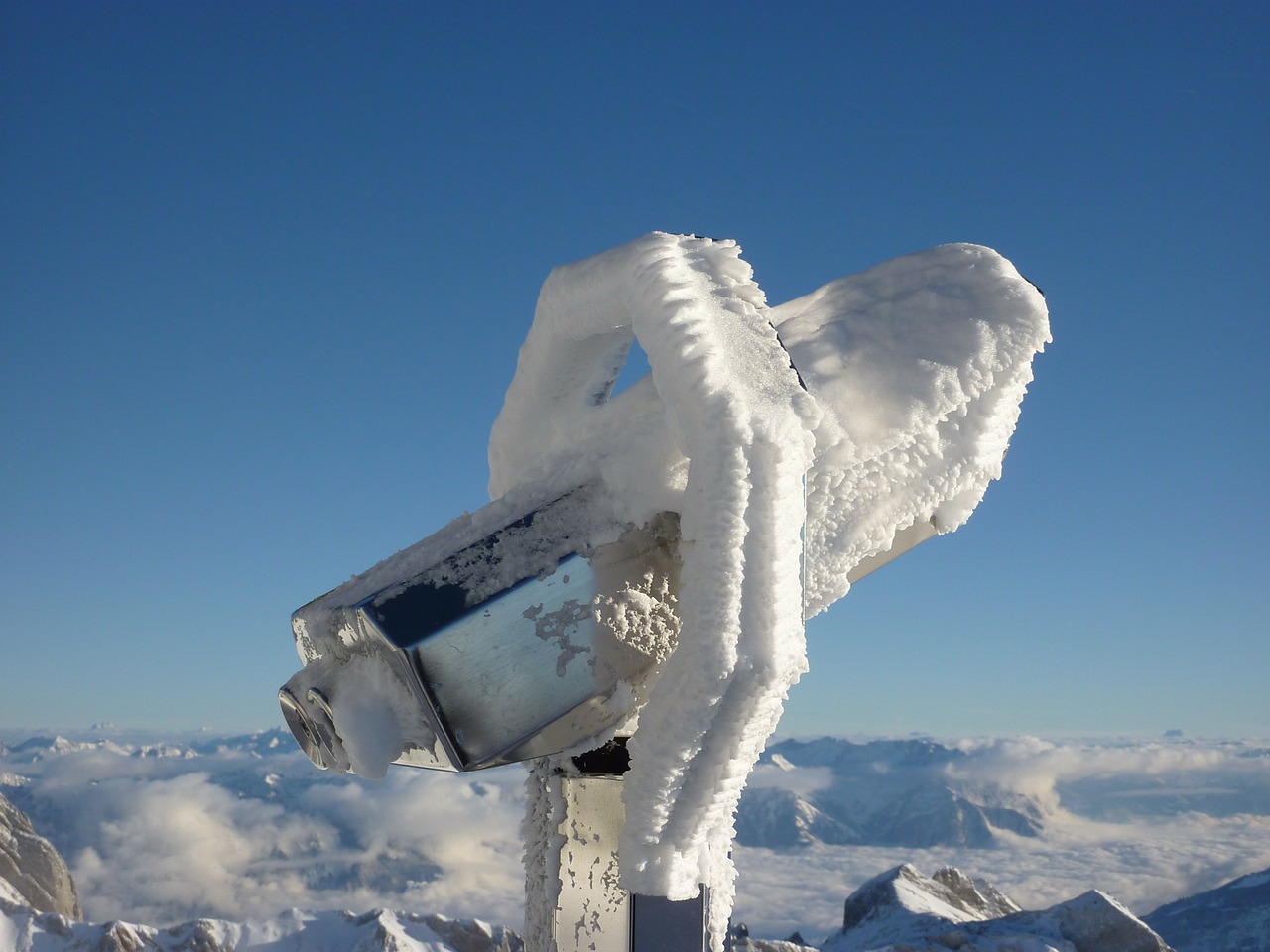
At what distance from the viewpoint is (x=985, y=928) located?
9.37ft

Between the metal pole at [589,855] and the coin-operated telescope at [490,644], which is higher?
the coin-operated telescope at [490,644]

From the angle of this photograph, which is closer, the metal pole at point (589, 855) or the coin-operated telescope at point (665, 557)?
the coin-operated telescope at point (665, 557)

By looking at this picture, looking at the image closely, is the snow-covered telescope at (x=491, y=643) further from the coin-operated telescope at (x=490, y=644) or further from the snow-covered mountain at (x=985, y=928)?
the snow-covered mountain at (x=985, y=928)

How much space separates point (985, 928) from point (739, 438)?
2.73 meters

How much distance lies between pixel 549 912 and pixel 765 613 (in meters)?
0.40

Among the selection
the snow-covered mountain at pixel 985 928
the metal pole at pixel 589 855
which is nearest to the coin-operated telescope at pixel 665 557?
the metal pole at pixel 589 855

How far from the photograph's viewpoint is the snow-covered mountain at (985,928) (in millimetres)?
2773

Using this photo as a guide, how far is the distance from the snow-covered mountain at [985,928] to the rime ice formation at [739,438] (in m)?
2.24

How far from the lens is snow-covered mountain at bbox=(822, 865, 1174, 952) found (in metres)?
2.77

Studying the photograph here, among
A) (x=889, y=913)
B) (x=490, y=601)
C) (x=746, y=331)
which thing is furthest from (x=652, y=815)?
(x=889, y=913)

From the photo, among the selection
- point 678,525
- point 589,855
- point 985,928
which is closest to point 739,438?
point 678,525

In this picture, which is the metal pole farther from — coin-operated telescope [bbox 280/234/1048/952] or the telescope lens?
the telescope lens

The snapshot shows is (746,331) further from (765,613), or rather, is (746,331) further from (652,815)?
(652,815)

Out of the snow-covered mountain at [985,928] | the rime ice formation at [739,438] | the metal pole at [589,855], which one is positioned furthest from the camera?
the snow-covered mountain at [985,928]
